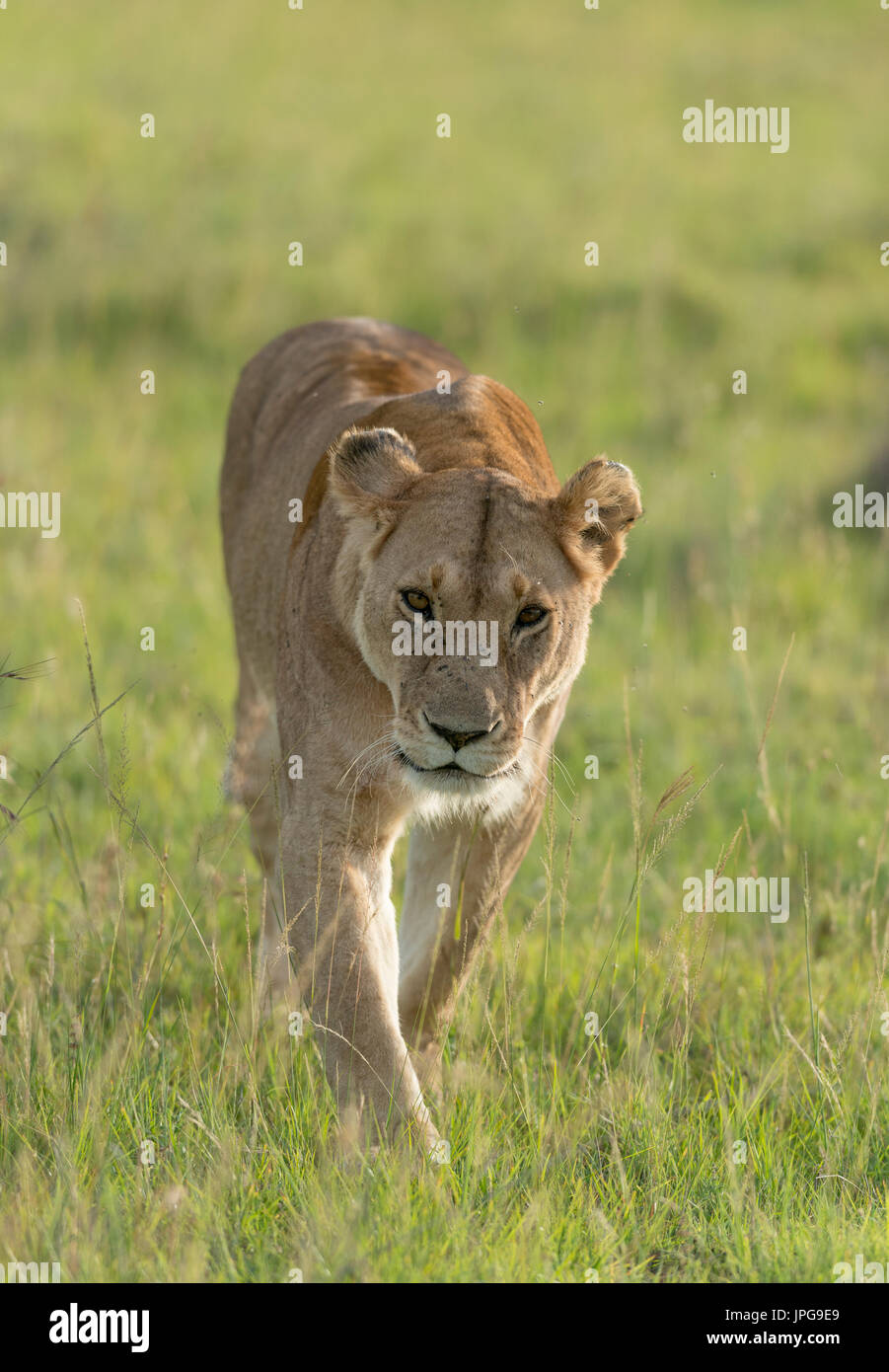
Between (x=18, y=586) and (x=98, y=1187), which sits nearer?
(x=98, y=1187)

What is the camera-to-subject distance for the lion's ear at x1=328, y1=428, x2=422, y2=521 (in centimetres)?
370

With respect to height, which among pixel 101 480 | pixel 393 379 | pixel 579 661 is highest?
pixel 101 480

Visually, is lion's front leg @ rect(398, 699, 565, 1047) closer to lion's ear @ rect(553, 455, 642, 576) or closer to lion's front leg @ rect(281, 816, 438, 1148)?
lion's front leg @ rect(281, 816, 438, 1148)

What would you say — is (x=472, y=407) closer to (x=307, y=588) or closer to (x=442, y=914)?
(x=307, y=588)

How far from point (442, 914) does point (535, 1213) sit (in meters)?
1.04

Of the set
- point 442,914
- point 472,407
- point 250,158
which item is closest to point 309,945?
point 442,914

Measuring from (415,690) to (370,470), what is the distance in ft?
1.96

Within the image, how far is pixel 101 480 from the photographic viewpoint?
948cm

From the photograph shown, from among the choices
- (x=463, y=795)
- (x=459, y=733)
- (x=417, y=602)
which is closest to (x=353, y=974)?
(x=463, y=795)

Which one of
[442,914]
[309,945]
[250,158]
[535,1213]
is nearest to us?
[535,1213]

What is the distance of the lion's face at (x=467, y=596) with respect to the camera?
3396 millimetres

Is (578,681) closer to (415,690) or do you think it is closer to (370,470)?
(370,470)

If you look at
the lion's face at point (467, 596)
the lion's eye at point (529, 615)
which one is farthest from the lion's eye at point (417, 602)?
the lion's eye at point (529, 615)

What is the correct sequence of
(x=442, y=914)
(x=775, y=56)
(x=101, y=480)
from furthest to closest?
(x=775, y=56), (x=101, y=480), (x=442, y=914)
